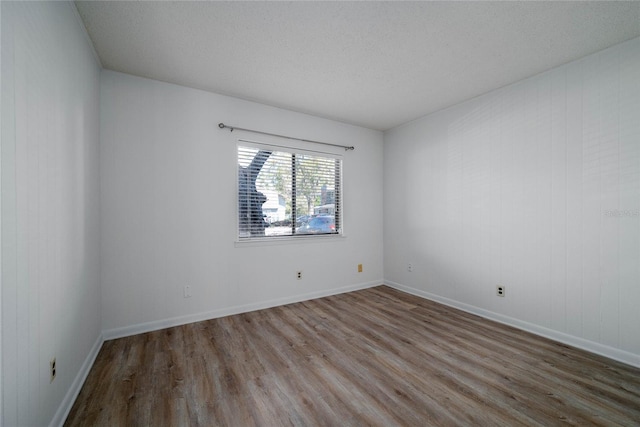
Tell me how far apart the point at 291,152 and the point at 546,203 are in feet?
9.36

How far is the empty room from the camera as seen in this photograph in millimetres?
1523

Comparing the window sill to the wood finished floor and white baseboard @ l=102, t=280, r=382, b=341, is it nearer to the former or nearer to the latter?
white baseboard @ l=102, t=280, r=382, b=341

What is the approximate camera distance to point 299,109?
138 inches

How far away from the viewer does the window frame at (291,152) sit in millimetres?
3174

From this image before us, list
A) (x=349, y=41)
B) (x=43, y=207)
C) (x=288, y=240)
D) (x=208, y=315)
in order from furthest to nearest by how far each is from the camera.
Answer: (x=288, y=240) → (x=208, y=315) → (x=349, y=41) → (x=43, y=207)

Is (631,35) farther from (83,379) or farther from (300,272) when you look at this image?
(83,379)

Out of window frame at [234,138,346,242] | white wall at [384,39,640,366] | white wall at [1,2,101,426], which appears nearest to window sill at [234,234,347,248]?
window frame at [234,138,346,242]

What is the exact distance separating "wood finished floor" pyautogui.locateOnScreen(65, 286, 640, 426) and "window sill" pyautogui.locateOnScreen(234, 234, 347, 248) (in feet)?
2.90

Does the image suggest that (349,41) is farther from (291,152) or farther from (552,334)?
(552,334)

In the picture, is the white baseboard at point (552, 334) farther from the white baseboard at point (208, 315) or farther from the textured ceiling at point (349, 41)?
the textured ceiling at point (349, 41)

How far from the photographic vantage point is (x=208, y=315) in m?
2.97

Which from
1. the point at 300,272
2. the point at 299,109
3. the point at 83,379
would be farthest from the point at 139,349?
the point at 299,109

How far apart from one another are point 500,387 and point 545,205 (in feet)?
5.81

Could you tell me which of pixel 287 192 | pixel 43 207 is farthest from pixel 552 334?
pixel 43 207
